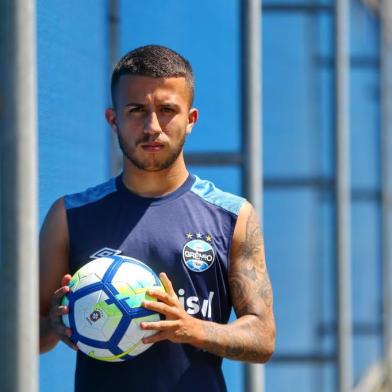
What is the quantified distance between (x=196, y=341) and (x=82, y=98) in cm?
147

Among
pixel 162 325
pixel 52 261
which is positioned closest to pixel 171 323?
pixel 162 325

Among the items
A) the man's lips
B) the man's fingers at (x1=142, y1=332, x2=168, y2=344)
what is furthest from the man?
the man's fingers at (x1=142, y1=332, x2=168, y2=344)

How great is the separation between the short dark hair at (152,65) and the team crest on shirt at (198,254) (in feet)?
1.31

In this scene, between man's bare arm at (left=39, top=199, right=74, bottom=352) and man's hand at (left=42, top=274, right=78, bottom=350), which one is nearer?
man's hand at (left=42, top=274, right=78, bottom=350)

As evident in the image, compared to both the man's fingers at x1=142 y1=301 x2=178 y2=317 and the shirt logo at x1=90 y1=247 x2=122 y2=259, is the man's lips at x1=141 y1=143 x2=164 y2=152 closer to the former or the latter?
the shirt logo at x1=90 y1=247 x2=122 y2=259

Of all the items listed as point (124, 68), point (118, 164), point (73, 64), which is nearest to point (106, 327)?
point (124, 68)

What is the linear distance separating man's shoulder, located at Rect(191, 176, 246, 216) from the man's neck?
0.20 feet

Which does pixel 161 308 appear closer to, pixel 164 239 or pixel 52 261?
pixel 164 239

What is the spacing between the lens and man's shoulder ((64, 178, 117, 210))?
2.96 m

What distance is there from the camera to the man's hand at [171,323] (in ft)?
8.60

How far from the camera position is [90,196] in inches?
117

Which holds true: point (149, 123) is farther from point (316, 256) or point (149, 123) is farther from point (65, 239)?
point (316, 256)

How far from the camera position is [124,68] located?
9.54 ft

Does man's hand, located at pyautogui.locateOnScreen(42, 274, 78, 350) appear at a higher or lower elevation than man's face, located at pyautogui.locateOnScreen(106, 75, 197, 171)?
lower
